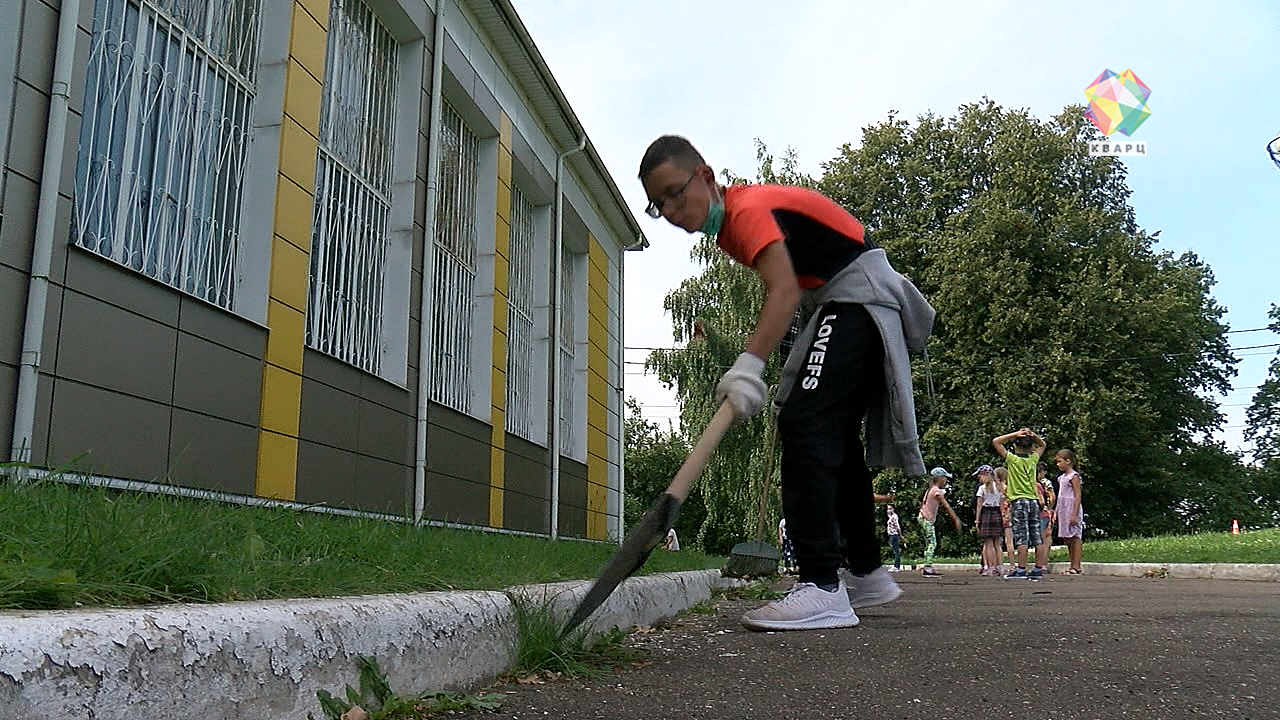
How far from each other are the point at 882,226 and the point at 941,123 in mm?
3974

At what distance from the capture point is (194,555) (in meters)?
2.25

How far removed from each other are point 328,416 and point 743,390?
4301mm

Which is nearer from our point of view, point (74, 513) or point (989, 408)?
point (74, 513)

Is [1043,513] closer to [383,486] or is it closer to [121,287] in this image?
[383,486]

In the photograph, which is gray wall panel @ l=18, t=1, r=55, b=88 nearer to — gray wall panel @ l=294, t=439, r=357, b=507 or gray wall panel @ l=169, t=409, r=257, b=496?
gray wall panel @ l=169, t=409, r=257, b=496

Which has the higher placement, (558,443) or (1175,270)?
(1175,270)

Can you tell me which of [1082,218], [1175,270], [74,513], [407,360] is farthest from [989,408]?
→ [74,513]

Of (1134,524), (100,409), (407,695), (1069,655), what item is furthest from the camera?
(1134,524)

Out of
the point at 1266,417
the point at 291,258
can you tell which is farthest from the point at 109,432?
the point at 1266,417

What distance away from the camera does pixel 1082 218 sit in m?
28.8

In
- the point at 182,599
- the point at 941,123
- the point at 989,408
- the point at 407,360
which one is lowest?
the point at 182,599

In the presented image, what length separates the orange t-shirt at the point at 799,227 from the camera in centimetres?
370

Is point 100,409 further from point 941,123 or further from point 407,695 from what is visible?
point 941,123

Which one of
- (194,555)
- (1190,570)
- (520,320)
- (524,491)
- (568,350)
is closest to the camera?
(194,555)
